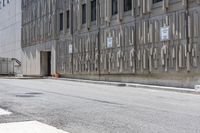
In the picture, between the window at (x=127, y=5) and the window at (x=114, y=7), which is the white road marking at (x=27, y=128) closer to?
the window at (x=127, y=5)

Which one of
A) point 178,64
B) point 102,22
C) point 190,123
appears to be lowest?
point 190,123

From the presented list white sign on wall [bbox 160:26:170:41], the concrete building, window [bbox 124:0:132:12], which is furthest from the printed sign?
the concrete building

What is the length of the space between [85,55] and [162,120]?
2712 centimetres

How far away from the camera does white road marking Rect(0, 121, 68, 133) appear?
8.77 metres

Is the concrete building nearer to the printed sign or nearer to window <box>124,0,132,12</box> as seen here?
the printed sign

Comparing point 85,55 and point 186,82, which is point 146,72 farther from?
point 85,55

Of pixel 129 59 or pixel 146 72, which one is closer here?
pixel 146 72

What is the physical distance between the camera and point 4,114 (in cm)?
1184

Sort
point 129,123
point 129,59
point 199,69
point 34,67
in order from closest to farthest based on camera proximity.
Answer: point 129,123 → point 199,69 → point 129,59 → point 34,67

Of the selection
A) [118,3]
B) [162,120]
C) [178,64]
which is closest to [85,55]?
[118,3]

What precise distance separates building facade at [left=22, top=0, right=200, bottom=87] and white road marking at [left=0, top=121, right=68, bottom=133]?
51.2ft

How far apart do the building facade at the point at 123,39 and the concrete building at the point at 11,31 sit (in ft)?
35.2

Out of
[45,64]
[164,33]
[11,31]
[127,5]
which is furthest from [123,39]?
[11,31]

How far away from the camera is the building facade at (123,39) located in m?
24.5
